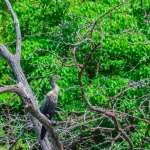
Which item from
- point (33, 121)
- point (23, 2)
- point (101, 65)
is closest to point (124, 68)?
point (101, 65)

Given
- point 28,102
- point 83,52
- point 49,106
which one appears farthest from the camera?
point 83,52

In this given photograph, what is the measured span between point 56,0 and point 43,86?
186 cm

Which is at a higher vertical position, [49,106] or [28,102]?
[28,102]

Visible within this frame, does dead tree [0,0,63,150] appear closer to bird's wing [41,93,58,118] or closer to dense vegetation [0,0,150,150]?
bird's wing [41,93,58,118]

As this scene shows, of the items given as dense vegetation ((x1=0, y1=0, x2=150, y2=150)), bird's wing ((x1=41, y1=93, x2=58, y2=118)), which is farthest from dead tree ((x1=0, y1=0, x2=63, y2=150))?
dense vegetation ((x1=0, y1=0, x2=150, y2=150))

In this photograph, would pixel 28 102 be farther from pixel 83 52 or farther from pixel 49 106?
pixel 83 52

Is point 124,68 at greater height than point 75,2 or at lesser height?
lesser

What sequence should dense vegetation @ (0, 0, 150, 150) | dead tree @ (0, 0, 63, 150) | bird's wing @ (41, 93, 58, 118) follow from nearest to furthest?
dead tree @ (0, 0, 63, 150), bird's wing @ (41, 93, 58, 118), dense vegetation @ (0, 0, 150, 150)

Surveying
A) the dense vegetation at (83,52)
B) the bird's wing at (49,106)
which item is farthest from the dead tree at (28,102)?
the dense vegetation at (83,52)

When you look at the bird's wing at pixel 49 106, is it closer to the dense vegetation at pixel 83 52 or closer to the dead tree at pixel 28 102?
the dead tree at pixel 28 102

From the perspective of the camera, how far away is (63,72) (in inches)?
462

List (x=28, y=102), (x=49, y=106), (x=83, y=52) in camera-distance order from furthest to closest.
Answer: (x=83, y=52), (x=49, y=106), (x=28, y=102)

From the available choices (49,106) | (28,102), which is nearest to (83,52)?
(49,106)

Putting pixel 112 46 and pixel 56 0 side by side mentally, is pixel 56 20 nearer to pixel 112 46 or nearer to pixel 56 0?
pixel 56 0
